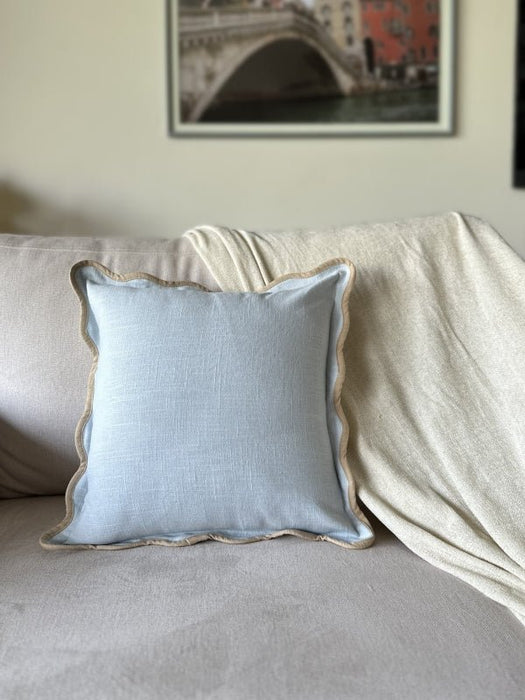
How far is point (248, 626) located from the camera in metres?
0.97

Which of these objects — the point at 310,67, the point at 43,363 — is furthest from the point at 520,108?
the point at 43,363

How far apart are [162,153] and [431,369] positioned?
1.76 m

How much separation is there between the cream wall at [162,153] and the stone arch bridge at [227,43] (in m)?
0.08

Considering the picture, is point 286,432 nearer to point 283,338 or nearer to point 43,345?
point 283,338

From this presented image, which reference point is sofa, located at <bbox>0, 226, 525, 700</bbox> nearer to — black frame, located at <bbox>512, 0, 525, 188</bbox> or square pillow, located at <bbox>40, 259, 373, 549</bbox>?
square pillow, located at <bbox>40, 259, 373, 549</bbox>

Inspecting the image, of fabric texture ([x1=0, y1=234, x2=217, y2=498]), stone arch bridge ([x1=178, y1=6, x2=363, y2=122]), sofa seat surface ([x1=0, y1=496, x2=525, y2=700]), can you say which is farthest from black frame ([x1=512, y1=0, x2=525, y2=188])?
sofa seat surface ([x1=0, y1=496, x2=525, y2=700])

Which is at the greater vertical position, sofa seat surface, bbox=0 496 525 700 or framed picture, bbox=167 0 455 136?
framed picture, bbox=167 0 455 136

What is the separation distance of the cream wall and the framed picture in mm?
53

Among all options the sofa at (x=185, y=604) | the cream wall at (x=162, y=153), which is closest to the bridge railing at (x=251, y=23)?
the cream wall at (x=162, y=153)

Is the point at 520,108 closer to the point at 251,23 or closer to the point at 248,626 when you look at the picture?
the point at 251,23

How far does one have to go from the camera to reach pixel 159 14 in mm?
2748

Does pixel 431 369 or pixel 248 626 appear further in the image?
pixel 431 369

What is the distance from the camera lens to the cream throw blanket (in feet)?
4.00

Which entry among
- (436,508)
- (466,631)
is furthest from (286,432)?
(466,631)
